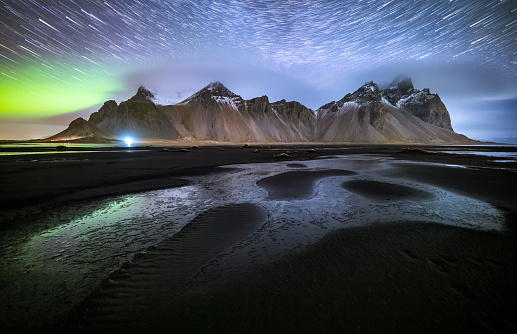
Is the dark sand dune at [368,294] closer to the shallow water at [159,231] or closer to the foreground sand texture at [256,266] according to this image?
the foreground sand texture at [256,266]

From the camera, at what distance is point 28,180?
1427cm

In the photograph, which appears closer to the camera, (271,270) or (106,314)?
(106,314)

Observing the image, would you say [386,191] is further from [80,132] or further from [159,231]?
[80,132]

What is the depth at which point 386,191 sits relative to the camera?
1235 centimetres

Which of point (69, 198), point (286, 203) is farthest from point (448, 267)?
point (69, 198)

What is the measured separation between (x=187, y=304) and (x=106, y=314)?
1166 millimetres

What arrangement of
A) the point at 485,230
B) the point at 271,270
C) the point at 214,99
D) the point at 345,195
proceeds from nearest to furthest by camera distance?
the point at 271,270, the point at 485,230, the point at 345,195, the point at 214,99

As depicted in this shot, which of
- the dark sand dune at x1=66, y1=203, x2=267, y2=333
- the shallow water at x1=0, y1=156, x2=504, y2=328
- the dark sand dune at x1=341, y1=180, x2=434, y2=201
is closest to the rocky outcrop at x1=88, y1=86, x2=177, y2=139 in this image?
the dark sand dune at x1=341, y1=180, x2=434, y2=201

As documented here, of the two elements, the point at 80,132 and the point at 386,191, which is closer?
the point at 386,191

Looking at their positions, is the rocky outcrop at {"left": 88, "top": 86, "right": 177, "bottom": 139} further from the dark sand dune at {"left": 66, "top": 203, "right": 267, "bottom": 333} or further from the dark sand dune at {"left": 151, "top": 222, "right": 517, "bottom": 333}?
the dark sand dune at {"left": 151, "top": 222, "right": 517, "bottom": 333}

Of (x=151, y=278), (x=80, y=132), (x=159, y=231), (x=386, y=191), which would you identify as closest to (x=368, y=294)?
(x=151, y=278)

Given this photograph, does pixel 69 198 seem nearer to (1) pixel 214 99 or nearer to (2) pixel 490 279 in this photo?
(2) pixel 490 279

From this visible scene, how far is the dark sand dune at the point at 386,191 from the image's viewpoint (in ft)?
36.3

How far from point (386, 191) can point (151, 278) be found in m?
12.2
